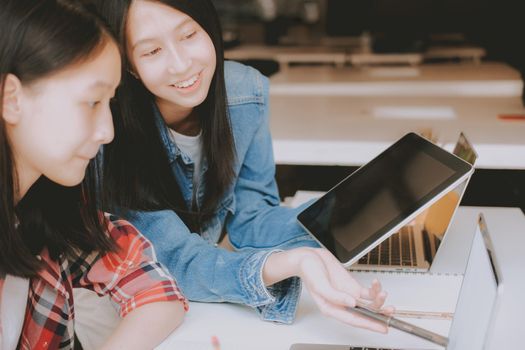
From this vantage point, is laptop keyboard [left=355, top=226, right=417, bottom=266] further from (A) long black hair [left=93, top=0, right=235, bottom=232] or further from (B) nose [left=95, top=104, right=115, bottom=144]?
(B) nose [left=95, top=104, right=115, bottom=144]

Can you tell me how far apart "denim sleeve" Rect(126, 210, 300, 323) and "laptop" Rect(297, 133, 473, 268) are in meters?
0.14

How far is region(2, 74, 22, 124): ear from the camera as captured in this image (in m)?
0.72

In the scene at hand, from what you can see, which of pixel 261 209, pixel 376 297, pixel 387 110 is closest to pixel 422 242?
pixel 261 209

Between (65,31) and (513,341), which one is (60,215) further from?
(513,341)

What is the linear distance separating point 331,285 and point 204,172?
508 millimetres

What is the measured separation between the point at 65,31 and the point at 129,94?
0.40m

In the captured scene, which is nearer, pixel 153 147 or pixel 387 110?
pixel 153 147

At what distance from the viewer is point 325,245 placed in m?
1.08

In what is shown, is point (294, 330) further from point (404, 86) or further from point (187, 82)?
point (404, 86)

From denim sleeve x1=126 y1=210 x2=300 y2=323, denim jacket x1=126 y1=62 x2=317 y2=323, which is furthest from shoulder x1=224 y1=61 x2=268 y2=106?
denim sleeve x1=126 y1=210 x2=300 y2=323

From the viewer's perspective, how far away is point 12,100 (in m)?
0.74

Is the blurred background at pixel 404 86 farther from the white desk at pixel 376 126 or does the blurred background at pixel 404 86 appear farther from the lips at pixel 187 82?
the lips at pixel 187 82

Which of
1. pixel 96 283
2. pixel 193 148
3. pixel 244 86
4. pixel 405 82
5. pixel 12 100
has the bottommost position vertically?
pixel 405 82

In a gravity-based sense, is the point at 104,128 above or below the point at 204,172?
above
